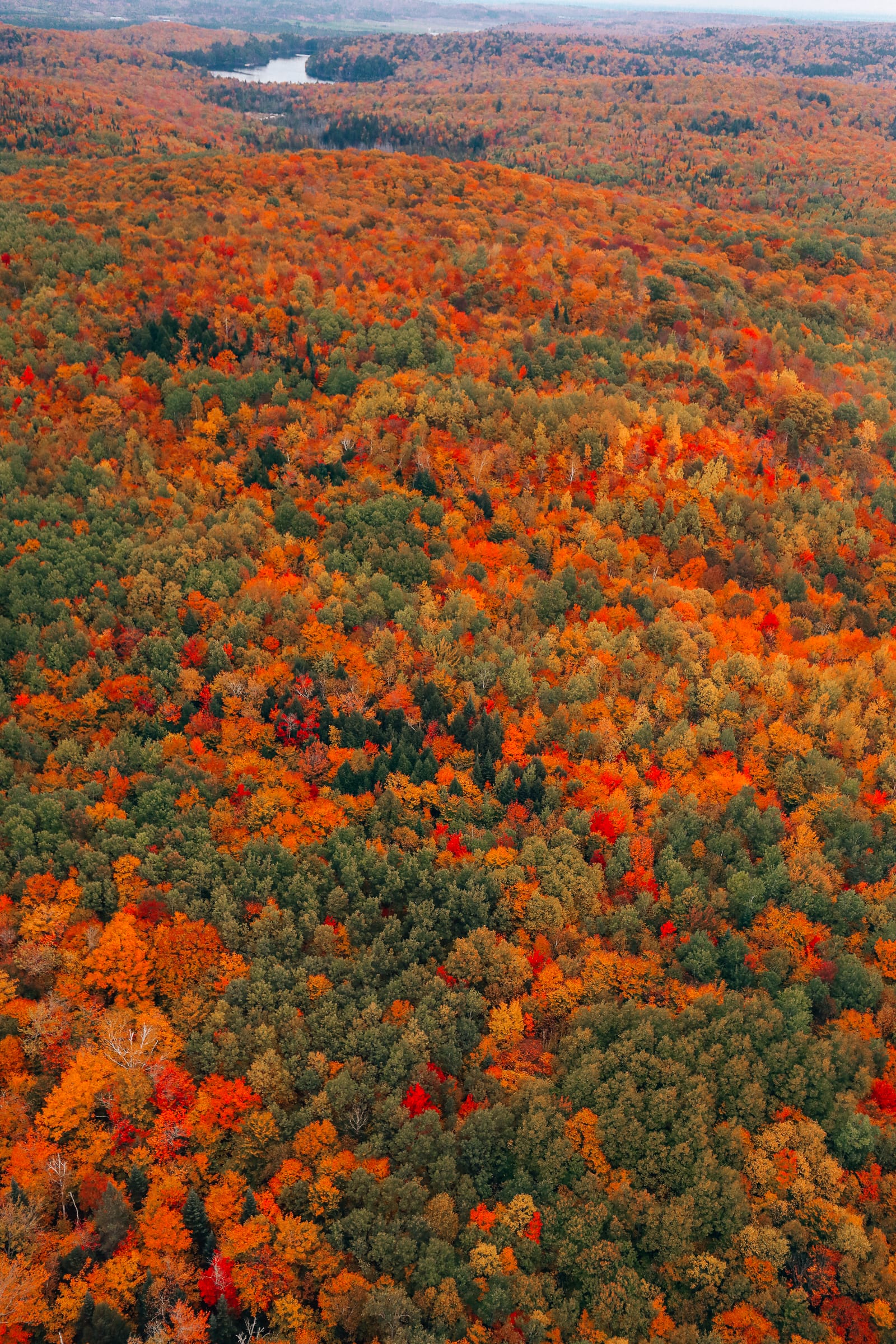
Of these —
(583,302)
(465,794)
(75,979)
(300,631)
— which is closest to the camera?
(75,979)

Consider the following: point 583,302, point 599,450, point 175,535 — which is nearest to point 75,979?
point 175,535

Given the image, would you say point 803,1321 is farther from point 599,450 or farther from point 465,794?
point 599,450

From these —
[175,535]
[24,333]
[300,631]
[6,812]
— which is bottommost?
[6,812]

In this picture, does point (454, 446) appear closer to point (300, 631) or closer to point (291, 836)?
point (300, 631)

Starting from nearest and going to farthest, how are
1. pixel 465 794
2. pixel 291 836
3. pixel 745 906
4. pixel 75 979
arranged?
pixel 75 979 < pixel 745 906 < pixel 291 836 < pixel 465 794

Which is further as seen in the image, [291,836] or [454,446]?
[454,446]

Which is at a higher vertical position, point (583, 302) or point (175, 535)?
point (583, 302)
